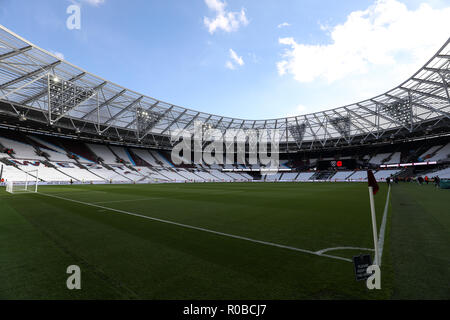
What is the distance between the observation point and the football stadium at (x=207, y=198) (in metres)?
3.08

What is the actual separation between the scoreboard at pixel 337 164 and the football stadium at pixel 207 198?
61cm

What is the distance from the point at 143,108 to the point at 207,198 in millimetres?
39628

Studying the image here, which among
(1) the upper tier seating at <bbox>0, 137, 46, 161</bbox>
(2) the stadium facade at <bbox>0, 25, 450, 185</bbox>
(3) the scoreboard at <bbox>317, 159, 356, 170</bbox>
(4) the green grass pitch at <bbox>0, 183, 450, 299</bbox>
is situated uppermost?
(2) the stadium facade at <bbox>0, 25, 450, 185</bbox>

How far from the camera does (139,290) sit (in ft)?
9.06

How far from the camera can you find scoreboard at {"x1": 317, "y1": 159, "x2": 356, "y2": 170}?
68425 mm

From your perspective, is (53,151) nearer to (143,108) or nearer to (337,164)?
(143,108)

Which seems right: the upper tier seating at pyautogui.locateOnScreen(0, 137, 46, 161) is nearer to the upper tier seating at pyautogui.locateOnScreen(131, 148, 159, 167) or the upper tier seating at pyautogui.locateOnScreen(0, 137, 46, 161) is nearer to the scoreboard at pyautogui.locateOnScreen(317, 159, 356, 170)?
the upper tier seating at pyautogui.locateOnScreen(131, 148, 159, 167)

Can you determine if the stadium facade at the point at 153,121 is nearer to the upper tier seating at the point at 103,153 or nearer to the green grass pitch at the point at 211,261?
the upper tier seating at the point at 103,153

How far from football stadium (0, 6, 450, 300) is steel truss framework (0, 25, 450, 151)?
0.29 m

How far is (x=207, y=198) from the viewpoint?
15477mm

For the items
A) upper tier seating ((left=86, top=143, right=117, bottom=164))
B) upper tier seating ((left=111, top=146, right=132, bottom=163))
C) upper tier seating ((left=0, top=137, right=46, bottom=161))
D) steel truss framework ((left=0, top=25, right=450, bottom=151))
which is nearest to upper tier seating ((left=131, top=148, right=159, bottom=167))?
upper tier seating ((left=111, top=146, right=132, bottom=163))

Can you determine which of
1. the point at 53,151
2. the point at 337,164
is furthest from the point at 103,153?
the point at 337,164

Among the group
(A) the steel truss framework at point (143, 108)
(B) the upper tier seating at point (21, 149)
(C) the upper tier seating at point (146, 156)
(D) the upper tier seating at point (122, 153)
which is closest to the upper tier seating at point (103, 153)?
(D) the upper tier seating at point (122, 153)
